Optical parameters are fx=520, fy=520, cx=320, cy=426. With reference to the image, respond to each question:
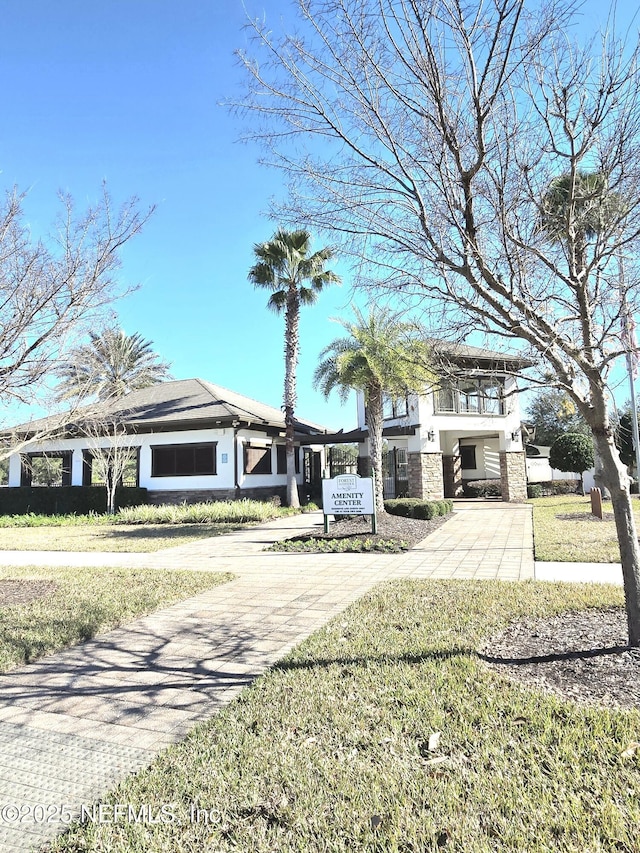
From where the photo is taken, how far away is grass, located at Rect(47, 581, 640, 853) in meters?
2.24

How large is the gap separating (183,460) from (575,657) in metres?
18.3

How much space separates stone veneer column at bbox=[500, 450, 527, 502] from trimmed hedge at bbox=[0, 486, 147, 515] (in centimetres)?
1544

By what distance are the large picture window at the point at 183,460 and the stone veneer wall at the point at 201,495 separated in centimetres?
68

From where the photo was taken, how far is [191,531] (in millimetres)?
14938

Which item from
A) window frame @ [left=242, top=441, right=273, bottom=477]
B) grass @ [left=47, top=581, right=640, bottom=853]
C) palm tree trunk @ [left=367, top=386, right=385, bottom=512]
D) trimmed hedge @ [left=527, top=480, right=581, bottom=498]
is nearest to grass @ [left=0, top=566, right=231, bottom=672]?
grass @ [left=47, top=581, right=640, bottom=853]

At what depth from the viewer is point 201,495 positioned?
20.2 m

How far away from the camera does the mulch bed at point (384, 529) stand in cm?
A: 1180

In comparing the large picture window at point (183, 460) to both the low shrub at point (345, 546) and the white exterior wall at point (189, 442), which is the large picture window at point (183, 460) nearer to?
the white exterior wall at point (189, 442)

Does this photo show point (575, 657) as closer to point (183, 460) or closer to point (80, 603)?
point (80, 603)

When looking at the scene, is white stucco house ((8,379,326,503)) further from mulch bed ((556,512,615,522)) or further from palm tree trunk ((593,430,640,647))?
palm tree trunk ((593,430,640,647))

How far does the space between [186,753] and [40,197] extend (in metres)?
6.28

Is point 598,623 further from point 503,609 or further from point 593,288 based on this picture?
point 593,288

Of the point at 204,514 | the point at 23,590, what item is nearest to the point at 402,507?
the point at 204,514

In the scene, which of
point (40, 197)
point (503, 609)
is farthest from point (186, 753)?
point (40, 197)
